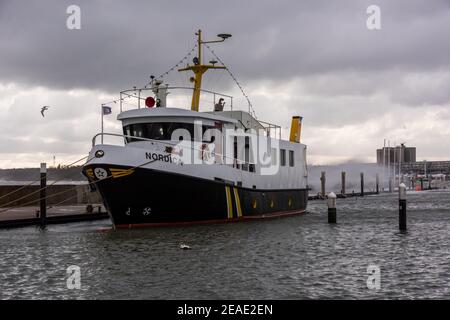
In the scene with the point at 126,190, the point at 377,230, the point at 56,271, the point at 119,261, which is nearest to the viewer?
the point at 56,271

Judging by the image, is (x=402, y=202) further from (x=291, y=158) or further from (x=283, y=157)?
(x=291, y=158)

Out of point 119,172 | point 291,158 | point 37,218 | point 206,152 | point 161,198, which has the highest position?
point 291,158

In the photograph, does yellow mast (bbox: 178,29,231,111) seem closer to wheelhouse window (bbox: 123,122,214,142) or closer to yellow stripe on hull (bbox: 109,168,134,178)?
wheelhouse window (bbox: 123,122,214,142)

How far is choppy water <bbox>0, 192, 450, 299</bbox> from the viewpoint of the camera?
1385cm

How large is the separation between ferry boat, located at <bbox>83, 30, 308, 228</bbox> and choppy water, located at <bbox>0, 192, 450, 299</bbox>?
3.59 feet

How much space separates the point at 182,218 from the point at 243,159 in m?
5.76

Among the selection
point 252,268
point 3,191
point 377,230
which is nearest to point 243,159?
point 377,230

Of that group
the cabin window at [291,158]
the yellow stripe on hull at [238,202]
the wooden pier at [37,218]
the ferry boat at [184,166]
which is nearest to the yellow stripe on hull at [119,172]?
the ferry boat at [184,166]

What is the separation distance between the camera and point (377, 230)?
28.2m

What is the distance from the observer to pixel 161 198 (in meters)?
25.1

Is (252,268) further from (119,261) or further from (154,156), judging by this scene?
(154,156)

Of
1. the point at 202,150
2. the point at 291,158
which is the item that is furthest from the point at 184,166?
the point at 291,158

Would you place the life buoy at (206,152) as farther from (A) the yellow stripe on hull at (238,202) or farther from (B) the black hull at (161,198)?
(A) the yellow stripe on hull at (238,202)

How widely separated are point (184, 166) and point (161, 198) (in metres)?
1.80
